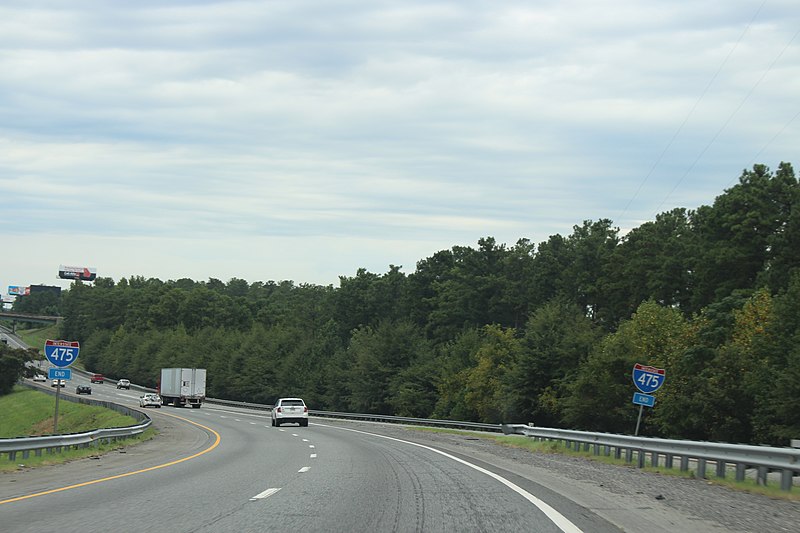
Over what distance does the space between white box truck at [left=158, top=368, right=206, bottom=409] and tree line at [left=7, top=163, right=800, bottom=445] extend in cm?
2333

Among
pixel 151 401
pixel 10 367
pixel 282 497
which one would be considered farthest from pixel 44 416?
pixel 282 497

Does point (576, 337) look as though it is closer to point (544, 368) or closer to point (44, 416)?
point (544, 368)

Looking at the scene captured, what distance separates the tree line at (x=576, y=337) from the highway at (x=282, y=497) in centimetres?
3047

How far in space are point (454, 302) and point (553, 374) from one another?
63042 millimetres

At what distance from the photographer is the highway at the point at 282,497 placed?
1121 centimetres

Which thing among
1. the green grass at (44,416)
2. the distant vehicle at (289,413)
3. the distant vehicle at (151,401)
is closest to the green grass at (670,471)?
the distant vehicle at (289,413)

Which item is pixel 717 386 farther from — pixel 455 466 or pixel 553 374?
pixel 455 466

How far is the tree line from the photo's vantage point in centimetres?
5416

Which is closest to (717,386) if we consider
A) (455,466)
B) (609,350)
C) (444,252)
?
(609,350)

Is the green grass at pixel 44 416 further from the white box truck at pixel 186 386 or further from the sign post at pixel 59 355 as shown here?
the sign post at pixel 59 355

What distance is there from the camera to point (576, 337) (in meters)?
75.2

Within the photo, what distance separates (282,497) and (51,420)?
77.5 m

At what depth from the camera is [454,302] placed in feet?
451

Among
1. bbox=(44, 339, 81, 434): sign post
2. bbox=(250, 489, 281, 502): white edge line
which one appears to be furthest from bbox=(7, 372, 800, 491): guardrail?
bbox=(250, 489, 281, 502): white edge line
